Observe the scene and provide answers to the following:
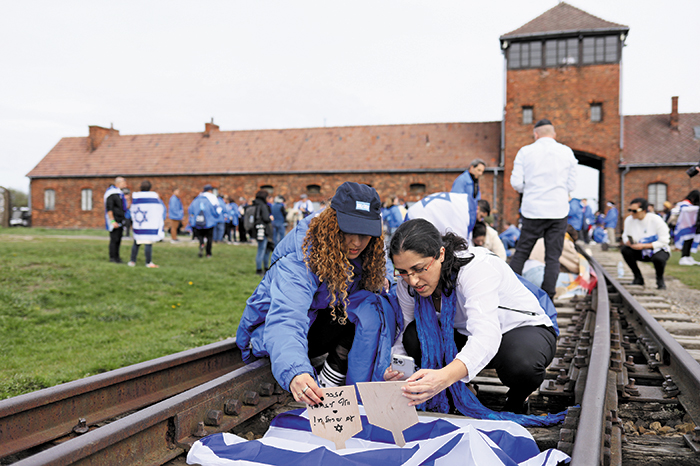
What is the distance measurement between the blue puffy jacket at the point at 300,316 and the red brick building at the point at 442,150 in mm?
26121

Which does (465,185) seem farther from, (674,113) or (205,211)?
(674,113)

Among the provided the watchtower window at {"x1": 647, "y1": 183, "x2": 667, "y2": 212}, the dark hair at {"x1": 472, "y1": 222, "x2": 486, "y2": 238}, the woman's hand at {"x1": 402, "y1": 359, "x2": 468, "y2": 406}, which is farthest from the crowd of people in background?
the watchtower window at {"x1": 647, "y1": 183, "x2": 667, "y2": 212}

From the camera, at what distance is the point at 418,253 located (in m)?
2.73

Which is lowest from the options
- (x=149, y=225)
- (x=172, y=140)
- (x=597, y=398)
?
(x=597, y=398)

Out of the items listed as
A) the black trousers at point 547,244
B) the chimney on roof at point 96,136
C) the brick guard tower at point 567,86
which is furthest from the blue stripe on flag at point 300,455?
the chimney on roof at point 96,136

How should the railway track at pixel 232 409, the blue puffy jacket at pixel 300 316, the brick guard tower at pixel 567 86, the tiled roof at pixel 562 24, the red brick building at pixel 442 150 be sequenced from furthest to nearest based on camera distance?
the red brick building at pixel 442 150, the brick guard tower at pixel 567 86, the tiled roof at pixel 562 24, the blue puffy jacket at pixel 300 316, the railway track at pixel 232 409

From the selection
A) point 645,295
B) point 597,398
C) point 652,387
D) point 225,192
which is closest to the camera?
point 597,398

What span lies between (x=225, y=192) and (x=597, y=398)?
31.6m

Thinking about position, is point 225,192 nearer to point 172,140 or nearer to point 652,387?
point 172,140

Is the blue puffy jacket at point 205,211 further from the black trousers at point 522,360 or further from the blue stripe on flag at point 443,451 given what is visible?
the blue stripe on flag at point 443,451

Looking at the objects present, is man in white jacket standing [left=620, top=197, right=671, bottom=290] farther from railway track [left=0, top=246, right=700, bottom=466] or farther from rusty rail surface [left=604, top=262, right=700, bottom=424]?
railway track [left=0, top=246, right=700, bottom=466]

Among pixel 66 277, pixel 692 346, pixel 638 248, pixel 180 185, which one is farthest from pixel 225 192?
pixel 692 346

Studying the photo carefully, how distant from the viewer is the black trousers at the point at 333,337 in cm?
337

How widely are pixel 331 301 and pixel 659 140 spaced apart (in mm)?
31493
